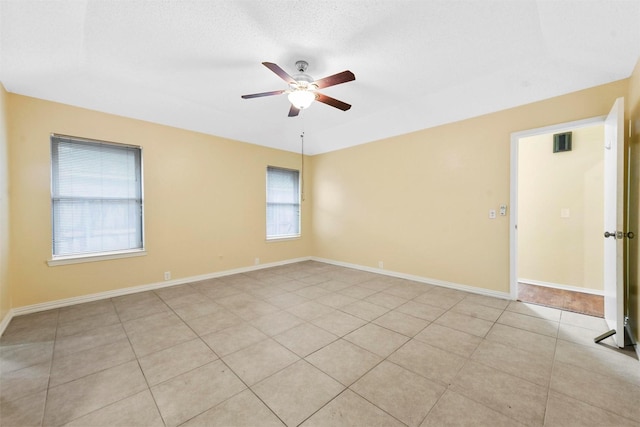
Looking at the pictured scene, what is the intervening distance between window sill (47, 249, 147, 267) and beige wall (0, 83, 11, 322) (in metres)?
0.40

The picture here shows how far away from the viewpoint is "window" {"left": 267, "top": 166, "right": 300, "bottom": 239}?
18.2 ft

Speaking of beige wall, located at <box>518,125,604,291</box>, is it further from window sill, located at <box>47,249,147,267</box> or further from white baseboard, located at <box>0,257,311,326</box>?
window sill, located at <box>47,249,147,267</box>

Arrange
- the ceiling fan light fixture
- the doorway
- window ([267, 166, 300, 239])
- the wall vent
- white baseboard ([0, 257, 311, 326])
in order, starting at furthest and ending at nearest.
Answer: window ([267, 166, 300, 239])
the wall vent
the doorway
white baseboard ([0, 257, 311, 326])
the ceiling fan light fixture

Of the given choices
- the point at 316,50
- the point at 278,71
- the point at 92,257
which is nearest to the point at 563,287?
the point at 316,50

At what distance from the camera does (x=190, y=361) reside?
6.76 ft

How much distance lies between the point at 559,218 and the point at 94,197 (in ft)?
22.8

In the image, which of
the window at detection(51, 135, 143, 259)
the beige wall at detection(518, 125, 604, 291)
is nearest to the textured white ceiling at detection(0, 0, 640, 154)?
the window at detection(51, 135, 143, 259)

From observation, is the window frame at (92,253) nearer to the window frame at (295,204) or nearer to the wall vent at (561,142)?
the window frame at (295,204)

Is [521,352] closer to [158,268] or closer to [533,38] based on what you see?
[533,38]

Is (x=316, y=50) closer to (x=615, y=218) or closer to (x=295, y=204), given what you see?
(x=615, y=218)

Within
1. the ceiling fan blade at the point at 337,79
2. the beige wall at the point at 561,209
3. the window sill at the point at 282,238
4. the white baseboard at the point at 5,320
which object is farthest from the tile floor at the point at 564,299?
the white baseboard at the point at 5,320

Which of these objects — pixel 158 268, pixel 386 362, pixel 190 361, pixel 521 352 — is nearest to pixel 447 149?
pixel 521 352

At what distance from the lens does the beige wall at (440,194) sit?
3.41 m

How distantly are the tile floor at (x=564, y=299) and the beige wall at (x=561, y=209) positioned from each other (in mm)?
237
